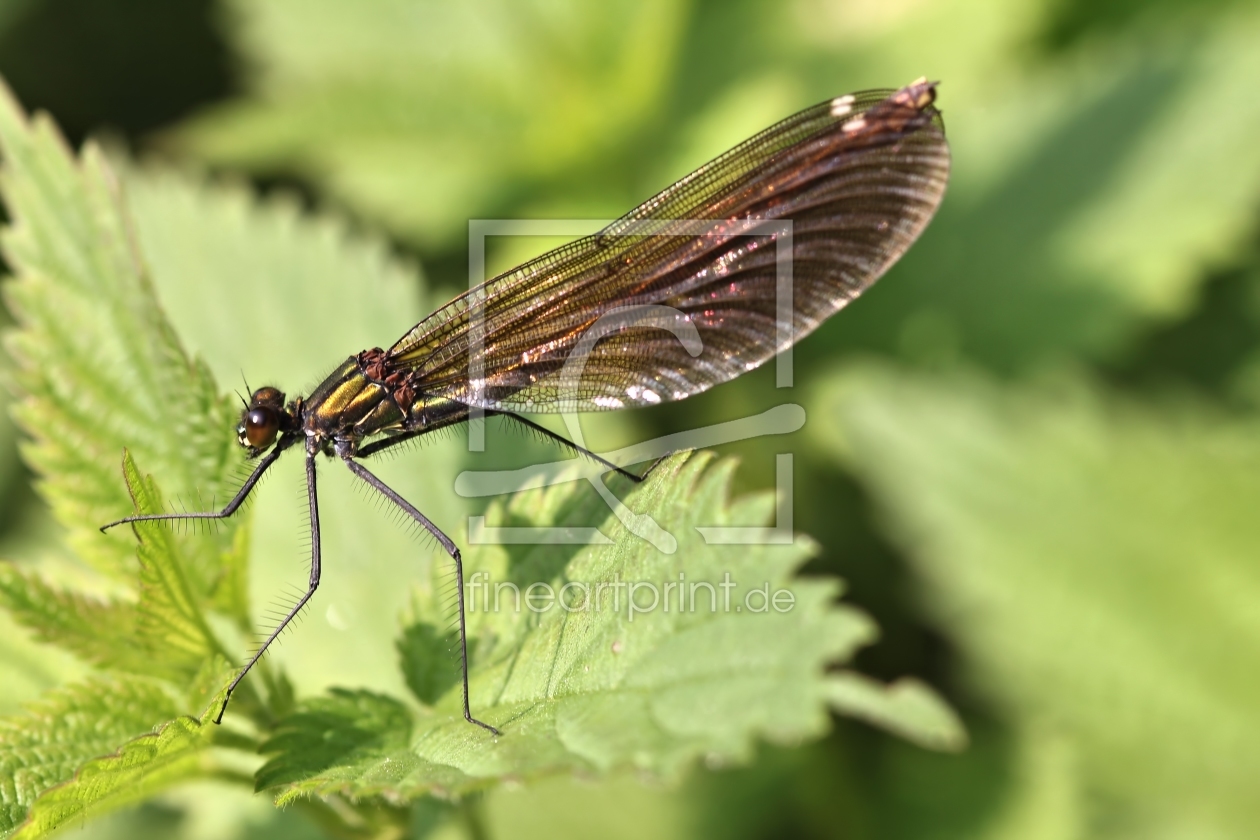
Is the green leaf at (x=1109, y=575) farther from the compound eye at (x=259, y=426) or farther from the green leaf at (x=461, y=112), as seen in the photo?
the compound eye at (x=259, y=426)

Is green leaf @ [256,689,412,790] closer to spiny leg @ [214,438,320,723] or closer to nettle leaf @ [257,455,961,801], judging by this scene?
nettle leaf @ [257,455,961,801]

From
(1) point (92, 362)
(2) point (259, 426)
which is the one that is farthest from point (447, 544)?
(1) point (92, 362)

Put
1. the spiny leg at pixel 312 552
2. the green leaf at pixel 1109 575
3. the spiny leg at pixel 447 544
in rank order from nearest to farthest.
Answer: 1. the spiny leg at pixel 447 544
2. the spiny leg at pixel 312 552
3. the green leaf at pixel 1109 575

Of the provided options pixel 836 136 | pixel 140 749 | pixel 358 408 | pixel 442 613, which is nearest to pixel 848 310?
pixel 836 136

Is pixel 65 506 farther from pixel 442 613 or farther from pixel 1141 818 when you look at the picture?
pixel 1141 818

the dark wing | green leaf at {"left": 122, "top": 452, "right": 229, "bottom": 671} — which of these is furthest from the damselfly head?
green leaf at {"left": 122, "top": 452, "right": 229, "bottom": 671}

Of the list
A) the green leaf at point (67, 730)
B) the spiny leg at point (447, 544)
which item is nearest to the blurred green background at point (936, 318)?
the spiny leg at point (447, 544)

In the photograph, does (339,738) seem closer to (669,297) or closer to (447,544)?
(447,544)
